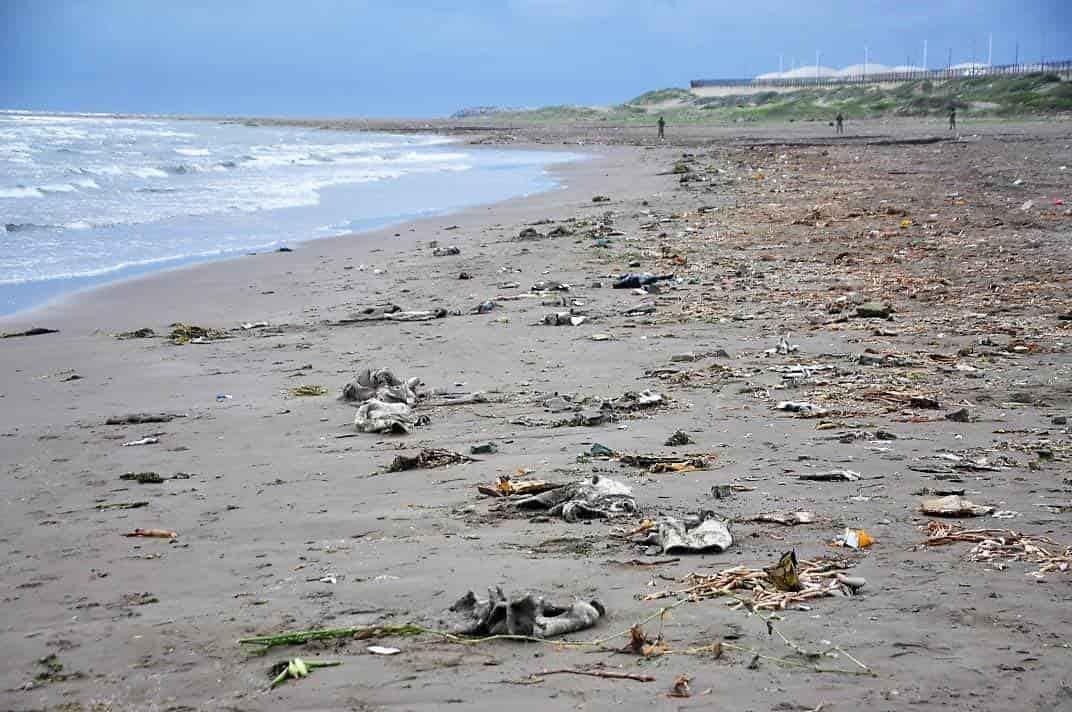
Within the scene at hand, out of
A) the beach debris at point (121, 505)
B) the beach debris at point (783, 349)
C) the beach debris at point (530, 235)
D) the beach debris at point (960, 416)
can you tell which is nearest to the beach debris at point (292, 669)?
the beach debris at point (121, 505)

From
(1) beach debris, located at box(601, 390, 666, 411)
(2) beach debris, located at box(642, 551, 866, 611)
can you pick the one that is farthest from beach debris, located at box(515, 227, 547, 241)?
(2) beach debris, located at box(642, 551, 866, 611)

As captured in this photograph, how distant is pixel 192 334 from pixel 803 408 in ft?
19.8

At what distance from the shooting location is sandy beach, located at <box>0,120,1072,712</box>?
10.5 feet

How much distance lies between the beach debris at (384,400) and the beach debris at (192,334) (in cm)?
281

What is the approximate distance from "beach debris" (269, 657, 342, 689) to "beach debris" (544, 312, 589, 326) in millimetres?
6160

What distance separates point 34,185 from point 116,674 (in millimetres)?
24821

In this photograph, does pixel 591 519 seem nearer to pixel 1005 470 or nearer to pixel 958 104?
pixel 1005 470

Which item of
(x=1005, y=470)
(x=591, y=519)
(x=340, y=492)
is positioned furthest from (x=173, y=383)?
(x=1005, y=470)

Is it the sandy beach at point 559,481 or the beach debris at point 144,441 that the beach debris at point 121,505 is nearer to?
the sandy beach at point 559,481

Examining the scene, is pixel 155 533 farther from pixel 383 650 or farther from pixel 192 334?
pixel 192 334

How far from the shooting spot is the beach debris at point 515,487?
4883 mm

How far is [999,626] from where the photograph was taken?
330 centimetres

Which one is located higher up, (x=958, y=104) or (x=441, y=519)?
(x=958, y=104)

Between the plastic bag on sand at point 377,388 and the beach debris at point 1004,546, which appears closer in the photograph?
the beach debris at point 1004,546
